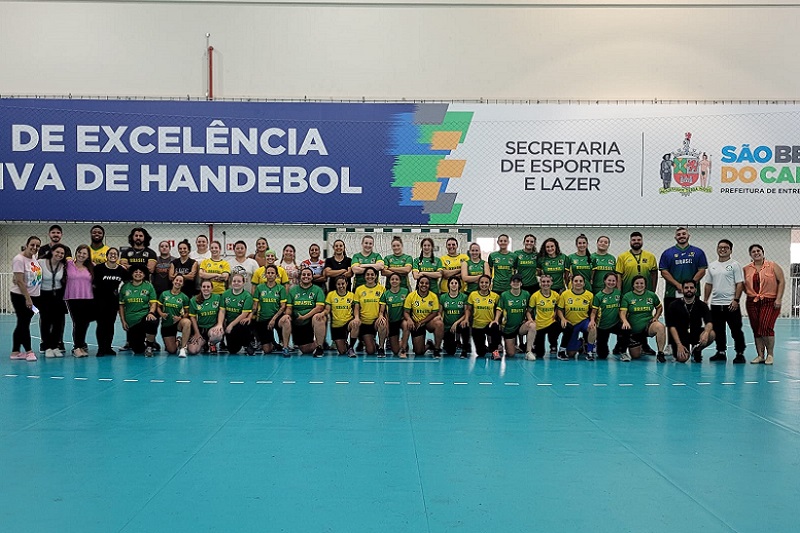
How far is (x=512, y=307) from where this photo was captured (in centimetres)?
1128

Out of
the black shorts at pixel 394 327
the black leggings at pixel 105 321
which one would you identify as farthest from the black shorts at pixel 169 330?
the black shorts at pixel 394 327

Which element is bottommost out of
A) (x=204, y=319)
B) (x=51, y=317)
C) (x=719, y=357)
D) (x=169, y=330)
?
(x=719, y=357)

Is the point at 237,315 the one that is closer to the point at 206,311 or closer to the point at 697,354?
the point at 206,311

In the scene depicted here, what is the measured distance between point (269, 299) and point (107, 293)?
2442 mm

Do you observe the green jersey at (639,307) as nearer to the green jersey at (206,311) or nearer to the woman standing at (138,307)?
the green jersey at (206,311)

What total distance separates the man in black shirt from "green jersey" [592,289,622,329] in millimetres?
776

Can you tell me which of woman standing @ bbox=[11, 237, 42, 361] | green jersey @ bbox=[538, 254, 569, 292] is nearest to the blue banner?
green jersey @ bbox=[538, 254, 569, 292]

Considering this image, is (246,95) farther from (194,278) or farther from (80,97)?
(194,278)

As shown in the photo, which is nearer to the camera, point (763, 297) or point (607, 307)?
point (763, 297)

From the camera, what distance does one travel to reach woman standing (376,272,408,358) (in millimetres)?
11438

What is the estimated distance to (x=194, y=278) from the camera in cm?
1181

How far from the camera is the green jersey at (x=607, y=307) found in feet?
36.4

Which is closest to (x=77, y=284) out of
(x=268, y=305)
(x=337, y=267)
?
(x=268, y=305)

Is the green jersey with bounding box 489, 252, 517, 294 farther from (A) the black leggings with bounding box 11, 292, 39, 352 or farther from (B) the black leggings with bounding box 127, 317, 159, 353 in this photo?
(A) the black leggings with bounding box 11, 292, 39, 352
